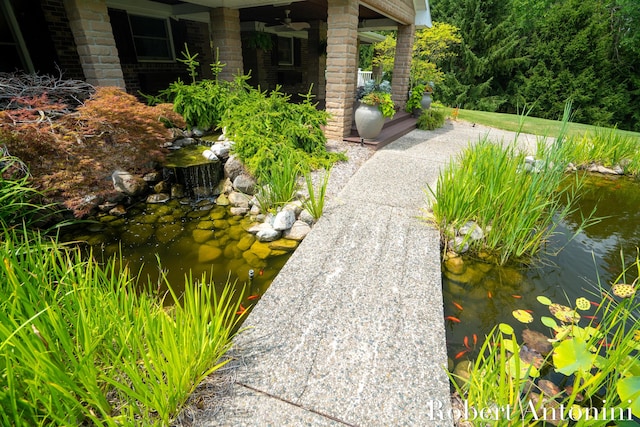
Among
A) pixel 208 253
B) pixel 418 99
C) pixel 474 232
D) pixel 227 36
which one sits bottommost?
pixel 208 253

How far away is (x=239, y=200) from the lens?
4.19 m

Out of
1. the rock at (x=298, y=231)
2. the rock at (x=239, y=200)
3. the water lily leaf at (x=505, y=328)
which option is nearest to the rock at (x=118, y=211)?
the rock at (x=239, y=200)

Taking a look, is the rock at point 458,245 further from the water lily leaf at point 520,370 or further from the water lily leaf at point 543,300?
the water lily leaf at point 520,370

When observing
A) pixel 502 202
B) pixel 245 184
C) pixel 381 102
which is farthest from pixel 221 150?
pixel 502 202

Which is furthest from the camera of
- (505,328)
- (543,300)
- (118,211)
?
(118,211)

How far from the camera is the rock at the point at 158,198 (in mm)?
4203

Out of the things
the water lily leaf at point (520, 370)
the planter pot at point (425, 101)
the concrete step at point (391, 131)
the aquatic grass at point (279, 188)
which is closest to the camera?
the water lily leaf at point (520, 370)

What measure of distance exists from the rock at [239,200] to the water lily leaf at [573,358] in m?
3.47

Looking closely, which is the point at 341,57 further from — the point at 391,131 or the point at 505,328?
the point at 505,328

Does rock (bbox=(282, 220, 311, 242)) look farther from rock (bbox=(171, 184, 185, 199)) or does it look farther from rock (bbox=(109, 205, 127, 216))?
rock (bbox=(109, 205, 127, 216))

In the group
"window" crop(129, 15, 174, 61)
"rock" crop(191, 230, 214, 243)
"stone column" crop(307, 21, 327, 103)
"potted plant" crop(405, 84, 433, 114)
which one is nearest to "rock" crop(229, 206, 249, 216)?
"rock" crop(191, 230, 214, 243)

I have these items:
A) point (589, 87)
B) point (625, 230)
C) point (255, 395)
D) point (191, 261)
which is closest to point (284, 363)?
point (255, 395)

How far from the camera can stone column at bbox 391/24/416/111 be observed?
28.2 ft

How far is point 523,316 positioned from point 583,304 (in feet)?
1.81
